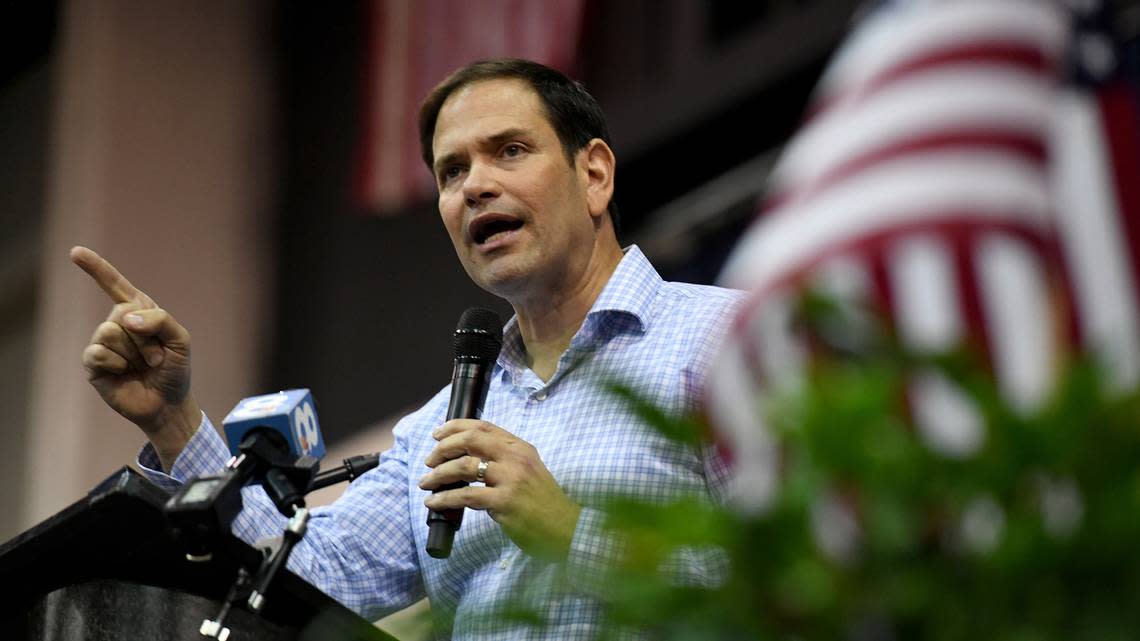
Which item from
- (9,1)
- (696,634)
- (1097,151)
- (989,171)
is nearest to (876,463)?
(696,634)

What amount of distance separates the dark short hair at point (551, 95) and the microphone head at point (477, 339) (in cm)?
46

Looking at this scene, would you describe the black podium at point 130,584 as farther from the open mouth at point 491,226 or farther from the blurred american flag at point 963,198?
the open mouth at point 491,226

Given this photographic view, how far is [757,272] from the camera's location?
1387mm

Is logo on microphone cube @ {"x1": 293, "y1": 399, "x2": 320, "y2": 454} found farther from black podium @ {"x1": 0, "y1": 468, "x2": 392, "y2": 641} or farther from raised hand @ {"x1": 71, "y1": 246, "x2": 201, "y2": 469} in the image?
raised hand @ {"x1": 71, "y1": 246, "x2": 201, "y2": 469}

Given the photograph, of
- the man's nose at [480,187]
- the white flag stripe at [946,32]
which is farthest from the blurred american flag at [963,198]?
the man's nose at [480,187]

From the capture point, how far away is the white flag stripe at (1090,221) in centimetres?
141

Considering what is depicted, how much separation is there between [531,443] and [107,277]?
60 cm

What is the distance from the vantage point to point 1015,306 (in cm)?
133

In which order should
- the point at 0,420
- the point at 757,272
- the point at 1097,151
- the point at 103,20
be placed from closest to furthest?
the point at 757,272, the point at 1097,151, the point at 103,20, the point at 0,420

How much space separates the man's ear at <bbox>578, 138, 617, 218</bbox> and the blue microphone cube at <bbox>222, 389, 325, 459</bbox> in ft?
2.67

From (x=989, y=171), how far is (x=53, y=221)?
5762 mm

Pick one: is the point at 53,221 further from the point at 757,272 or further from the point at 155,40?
the point at 757,272

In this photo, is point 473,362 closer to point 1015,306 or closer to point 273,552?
point 273,552

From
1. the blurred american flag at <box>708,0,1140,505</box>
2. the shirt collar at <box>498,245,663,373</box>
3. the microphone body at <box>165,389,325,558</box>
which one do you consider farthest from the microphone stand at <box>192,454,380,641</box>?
the shirt collar at <box>498,245,663,373</box>
